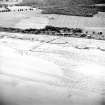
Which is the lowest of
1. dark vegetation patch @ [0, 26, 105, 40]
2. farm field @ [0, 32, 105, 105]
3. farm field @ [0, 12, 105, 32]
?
farm field @ [0, 32, 105, 105]

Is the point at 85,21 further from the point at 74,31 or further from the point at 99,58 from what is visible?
the point at 99,58

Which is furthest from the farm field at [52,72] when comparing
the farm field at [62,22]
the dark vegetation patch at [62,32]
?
the farm field at [62,22]

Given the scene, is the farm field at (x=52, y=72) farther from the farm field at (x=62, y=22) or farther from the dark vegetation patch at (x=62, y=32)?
the farm field at (x=62, y=22)

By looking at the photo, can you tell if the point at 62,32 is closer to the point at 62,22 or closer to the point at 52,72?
the point at 62,22

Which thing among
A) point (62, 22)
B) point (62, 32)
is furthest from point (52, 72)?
point (62, 22)

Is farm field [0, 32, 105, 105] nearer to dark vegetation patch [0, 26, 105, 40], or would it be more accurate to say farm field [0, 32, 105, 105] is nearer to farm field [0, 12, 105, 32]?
dark vegetation patch [0, 26, 105, 40]

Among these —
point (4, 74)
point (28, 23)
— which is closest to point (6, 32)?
point (28, 23)

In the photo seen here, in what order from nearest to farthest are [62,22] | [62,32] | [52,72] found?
[52,72]
[62,32]
[62,22]

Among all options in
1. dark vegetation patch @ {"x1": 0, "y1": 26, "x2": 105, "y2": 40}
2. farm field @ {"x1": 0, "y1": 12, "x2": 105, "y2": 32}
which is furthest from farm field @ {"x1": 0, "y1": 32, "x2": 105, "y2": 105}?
farm field @ {"x1": 0, "y1": 12, "x2": 105, "y2": 32}
